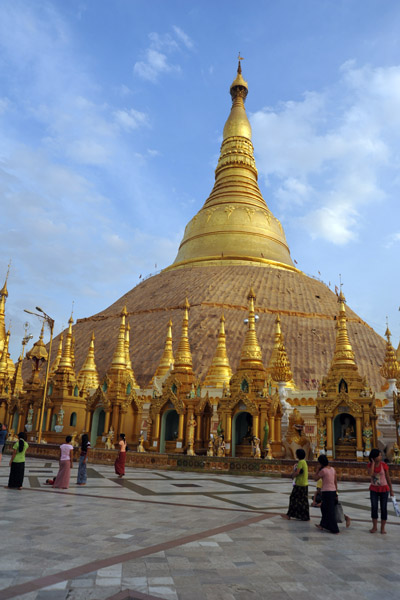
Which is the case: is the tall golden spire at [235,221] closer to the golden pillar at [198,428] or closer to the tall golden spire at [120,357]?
the tall golden spire at [120,357]

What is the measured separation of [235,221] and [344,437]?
37.3 m

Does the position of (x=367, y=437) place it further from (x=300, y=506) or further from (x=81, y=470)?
(x=300, y=506)

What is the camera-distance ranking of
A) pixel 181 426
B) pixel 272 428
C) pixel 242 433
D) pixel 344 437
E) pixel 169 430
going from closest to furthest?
pixel 344 437
pixel 272 428
pixel 242 433
pixel 181 426
pixel 169 430

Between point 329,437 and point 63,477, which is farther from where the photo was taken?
point 329,437

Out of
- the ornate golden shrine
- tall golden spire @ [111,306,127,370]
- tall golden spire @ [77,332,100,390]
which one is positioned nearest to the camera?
the ornate golden shrine

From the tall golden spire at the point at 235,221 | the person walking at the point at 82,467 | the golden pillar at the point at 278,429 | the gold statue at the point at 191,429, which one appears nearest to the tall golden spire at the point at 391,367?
the golden pillar at the point at 278,429

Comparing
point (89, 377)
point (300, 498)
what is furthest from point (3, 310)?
point (300, 498)

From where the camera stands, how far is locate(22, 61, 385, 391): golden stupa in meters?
39.4

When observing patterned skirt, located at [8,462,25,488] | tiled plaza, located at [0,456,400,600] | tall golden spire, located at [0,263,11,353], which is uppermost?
tall golden spire, located at [0,263,11,353]

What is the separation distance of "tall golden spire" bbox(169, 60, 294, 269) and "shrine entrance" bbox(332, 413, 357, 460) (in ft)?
106

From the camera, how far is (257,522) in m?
7.65

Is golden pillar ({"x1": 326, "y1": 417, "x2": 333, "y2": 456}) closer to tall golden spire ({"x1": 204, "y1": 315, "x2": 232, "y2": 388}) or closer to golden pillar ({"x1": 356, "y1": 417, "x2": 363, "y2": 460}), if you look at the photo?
golden pillar ({"x1": 356, "y1": 417, "x2": 363, "y2": 460})

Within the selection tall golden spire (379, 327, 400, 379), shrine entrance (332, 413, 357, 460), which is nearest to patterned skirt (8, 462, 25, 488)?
shrine entrance (332, 413, 357, 460)

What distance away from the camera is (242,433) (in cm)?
2342
